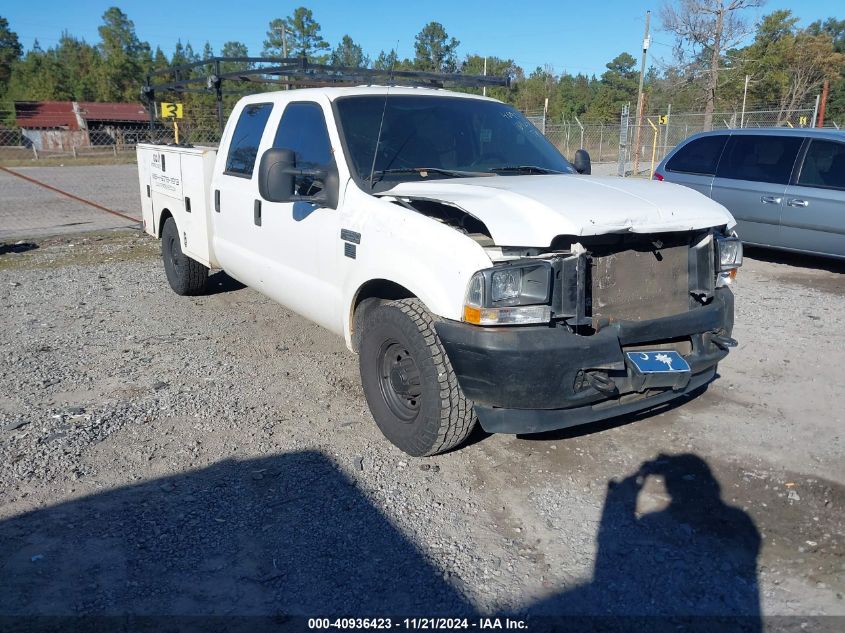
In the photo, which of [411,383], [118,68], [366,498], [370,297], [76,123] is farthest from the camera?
[118,68]

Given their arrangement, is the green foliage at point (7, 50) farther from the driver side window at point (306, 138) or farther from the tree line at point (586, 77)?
the driver side window at point (306, 138)

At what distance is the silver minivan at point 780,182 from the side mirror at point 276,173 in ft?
22.8

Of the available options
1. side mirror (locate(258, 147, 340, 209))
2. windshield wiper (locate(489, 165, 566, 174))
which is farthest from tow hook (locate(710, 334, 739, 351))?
side mirror (locate(258, 147, 340, 209))

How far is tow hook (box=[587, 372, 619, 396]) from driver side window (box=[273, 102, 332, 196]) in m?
2.12

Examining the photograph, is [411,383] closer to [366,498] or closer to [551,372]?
[366,498]

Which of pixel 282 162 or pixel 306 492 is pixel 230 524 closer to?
pixel 306 492

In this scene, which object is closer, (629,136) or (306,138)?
(306,138)

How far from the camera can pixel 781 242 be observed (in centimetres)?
875

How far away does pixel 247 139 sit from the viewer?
557 centimetres

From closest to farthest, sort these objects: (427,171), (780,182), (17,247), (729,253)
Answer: (729,253)
(427,171)
(780,182)
(17,247)

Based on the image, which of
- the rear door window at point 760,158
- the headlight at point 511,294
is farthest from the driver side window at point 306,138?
the rear door window at point 760,158

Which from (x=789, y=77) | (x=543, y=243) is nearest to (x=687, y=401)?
(x=543, y=243)

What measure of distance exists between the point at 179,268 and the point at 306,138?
10.3 ft

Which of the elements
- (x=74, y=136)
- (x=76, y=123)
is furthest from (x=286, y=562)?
(x=76, y=123)
